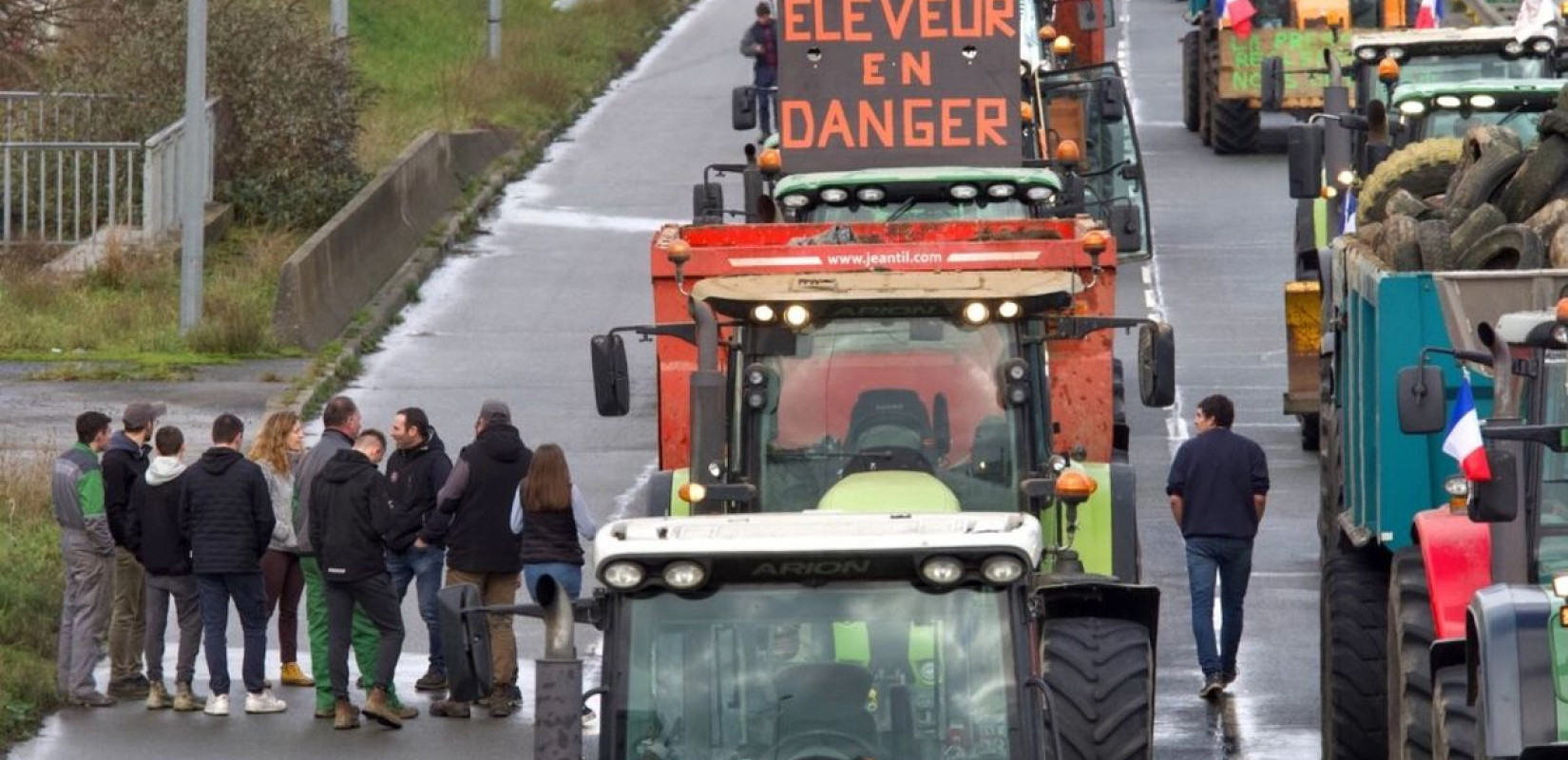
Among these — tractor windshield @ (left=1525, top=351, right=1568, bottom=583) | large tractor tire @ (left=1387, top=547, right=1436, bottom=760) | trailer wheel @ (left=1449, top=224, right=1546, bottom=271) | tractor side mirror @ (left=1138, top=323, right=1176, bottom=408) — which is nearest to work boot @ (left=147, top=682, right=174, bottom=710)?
tractor side mirror @ (left=1138, top=323, right=1176, bottom=408)

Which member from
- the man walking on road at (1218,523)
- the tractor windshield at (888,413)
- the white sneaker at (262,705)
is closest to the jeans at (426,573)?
the white sneaker at (262,705)

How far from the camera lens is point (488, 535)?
51.8 feet

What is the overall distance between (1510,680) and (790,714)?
2.15 m

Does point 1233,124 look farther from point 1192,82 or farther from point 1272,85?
A: point 1272,85

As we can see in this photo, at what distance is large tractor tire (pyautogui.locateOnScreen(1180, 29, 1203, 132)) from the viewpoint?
37375 mm

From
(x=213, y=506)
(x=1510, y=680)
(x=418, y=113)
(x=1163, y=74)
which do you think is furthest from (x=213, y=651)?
(x=1163, y=74)

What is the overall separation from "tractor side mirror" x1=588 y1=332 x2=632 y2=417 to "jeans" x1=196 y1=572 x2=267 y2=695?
7.40 feet

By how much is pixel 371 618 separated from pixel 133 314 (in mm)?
11892

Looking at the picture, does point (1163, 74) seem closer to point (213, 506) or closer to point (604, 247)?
point (604, 247)

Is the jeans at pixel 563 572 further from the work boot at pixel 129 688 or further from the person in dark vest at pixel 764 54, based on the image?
the person in dark vest at pixel 764 54

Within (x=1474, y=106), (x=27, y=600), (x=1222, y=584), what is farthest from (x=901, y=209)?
(x=27, y=600)

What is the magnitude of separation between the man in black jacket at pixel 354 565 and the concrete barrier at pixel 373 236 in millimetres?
10691

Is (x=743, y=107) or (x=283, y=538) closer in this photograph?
(x=283, y=538)

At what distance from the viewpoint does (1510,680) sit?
30.8 feet
